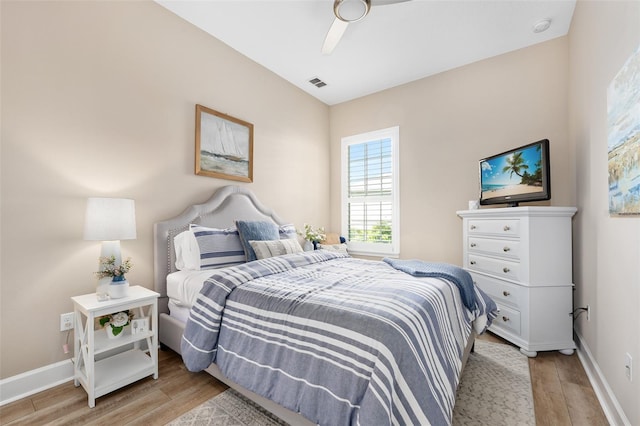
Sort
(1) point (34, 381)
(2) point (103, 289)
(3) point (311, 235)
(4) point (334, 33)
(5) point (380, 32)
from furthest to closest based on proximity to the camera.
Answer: (3) point (311, 235)
(5) point (380, 32)
(4) point (334, 33)
(2) point (103, 289)
(1) point (34, 381)

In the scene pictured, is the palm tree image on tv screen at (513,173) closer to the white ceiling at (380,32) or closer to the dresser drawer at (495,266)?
the dresser drawer at (495,266)

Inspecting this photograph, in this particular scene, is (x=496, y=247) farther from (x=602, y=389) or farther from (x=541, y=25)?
(x=541, y=25)

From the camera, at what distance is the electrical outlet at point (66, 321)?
1.94m

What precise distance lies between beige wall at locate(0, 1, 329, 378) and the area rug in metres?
1.17

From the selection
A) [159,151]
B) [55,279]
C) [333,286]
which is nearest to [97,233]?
[55,279]

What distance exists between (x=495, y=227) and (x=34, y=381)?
3.58 metres

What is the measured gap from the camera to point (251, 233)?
2.61 metres

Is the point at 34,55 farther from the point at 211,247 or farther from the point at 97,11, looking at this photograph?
the point at 211,247

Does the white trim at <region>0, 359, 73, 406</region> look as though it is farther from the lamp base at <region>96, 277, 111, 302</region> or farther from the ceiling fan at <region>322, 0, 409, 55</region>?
the ceiling fan at <region>322, 0, 409, 55</region>

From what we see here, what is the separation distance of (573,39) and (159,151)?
150 inches

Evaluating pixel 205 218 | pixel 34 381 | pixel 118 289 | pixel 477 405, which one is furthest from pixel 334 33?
pixel 34 381

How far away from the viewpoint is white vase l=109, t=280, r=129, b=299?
1.87 m

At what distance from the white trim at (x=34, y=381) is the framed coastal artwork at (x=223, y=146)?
173cm

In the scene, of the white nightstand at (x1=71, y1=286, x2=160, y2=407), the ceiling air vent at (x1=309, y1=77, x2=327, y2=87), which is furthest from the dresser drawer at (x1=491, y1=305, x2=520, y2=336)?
the ceiling air vent at (x1=309, y1=77, x2=327, y2=87)
